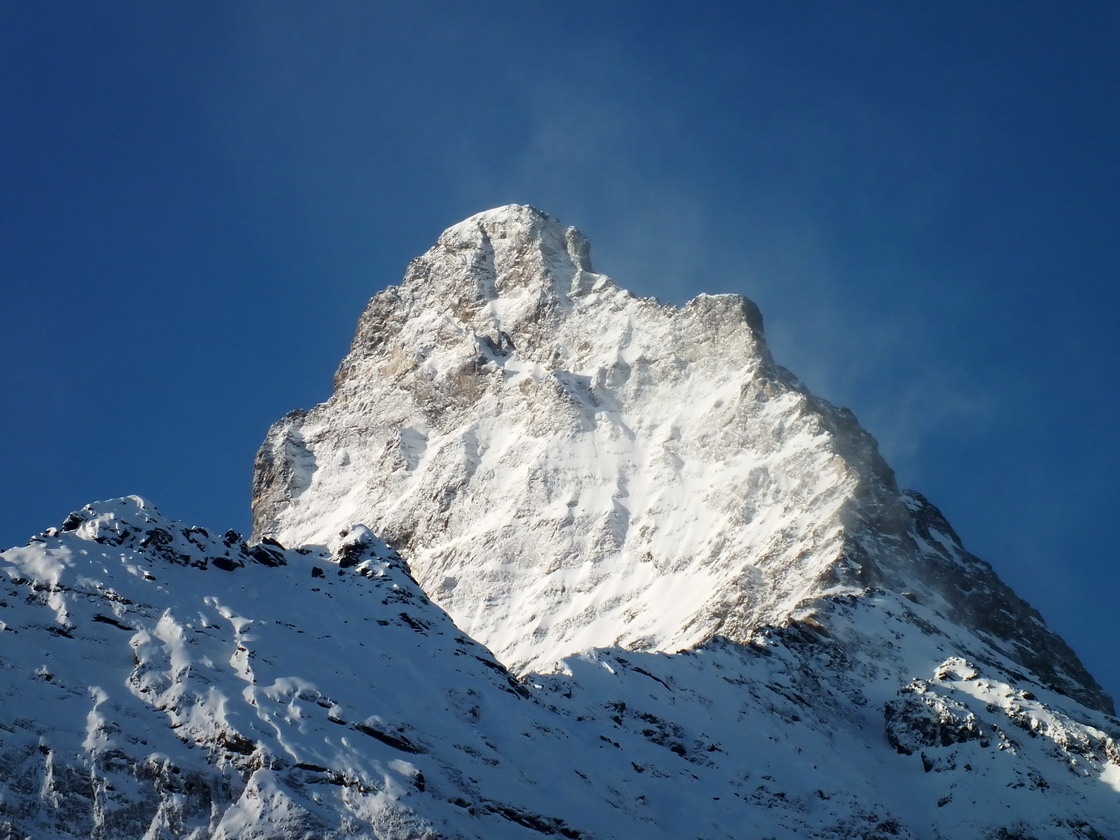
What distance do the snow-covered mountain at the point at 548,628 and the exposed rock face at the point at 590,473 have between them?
1.34ft

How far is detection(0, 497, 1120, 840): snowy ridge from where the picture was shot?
55406 millimetres

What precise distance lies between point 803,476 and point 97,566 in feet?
229

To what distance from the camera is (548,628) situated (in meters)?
121

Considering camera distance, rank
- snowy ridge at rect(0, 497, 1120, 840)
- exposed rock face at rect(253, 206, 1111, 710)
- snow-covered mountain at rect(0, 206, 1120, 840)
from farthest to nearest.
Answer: exposed rock face at rect(253, 206, 1111, 710)
snow-covered mountain at rect(0, 206, 1120, 840)
snowy ridge at rect(0, 497, 1120, 840)

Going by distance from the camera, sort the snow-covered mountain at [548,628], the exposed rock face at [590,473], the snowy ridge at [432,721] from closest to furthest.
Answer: the snowy ridge at [432,721] < the snow-covered mountain at [548,628] < the exposed rock face at [590,473]

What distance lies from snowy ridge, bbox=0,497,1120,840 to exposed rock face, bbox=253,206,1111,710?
12501mm

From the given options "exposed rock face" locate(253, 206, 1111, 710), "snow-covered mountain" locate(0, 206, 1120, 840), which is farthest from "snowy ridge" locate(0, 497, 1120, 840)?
"exposed rock face" locate(253, 206, 1111, 710)

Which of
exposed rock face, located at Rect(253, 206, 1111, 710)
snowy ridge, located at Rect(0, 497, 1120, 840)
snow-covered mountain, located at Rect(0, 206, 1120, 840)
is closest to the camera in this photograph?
snowy ridge, located at Rect(0, 497, 1120, 840)

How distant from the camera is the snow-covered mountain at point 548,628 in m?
57.9

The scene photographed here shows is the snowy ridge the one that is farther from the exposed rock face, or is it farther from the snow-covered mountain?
the exposed rock face

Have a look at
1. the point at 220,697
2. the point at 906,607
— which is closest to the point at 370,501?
the point at 906,607

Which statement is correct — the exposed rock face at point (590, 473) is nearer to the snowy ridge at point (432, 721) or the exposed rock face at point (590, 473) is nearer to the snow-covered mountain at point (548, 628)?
the snow-covered mountain at point (548, 628)

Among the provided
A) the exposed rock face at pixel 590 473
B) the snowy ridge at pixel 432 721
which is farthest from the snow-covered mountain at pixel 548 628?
the exposed rock face at pixel 590 473

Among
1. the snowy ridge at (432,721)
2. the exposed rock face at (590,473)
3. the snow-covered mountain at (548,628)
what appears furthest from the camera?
the exposed rock face at (590,473)
